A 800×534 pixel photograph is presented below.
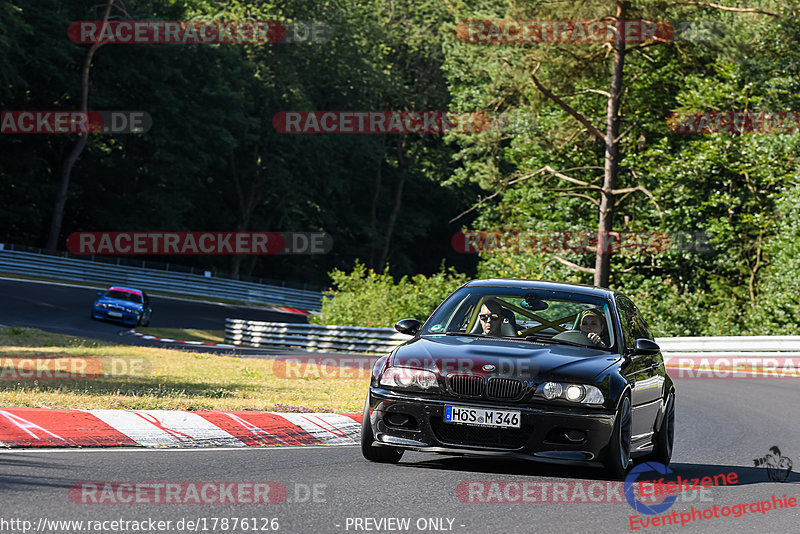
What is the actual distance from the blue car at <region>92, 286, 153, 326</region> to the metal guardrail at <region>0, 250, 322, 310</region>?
15124mm

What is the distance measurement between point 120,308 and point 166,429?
101 feet

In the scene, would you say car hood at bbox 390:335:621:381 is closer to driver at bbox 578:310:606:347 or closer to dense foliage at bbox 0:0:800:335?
driver at bbox 578:310:606:347

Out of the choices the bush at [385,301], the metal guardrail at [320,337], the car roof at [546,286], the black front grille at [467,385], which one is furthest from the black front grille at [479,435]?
the bush at [385,301]

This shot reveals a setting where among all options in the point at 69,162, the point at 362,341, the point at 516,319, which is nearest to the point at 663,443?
the point at 516,319

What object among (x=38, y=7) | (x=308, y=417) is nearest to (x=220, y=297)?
(x=38, y=7)

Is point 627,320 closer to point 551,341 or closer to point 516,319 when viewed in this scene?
point 516,319

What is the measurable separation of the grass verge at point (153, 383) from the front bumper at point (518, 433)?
12.6 ft

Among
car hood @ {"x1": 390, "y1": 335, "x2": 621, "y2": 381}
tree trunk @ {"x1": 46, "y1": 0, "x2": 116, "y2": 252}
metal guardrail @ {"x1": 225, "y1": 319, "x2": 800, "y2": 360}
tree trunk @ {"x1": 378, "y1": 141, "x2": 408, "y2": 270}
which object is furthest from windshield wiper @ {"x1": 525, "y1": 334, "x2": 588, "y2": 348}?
tree trunk @ {"x1": 378, "y1": 141, "x2": 408, "y2": 270}

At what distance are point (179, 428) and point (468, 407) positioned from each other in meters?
3.05

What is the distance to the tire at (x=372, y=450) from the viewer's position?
9109 mm

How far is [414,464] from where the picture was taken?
9.50m

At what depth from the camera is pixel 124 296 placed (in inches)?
1606

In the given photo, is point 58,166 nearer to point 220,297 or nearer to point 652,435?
point 220,297

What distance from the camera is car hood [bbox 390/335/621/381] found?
864cm
